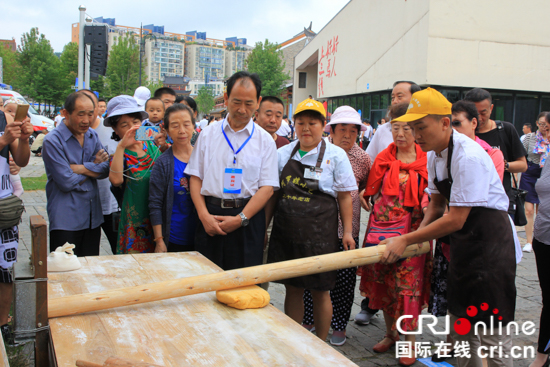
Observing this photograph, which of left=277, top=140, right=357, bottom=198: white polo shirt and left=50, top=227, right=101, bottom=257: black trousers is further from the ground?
left=277, top=140, right=357, bottom=198: white polo shirt

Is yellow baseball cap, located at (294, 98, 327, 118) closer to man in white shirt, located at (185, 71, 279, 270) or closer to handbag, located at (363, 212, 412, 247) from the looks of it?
man in white shirt, located at (185, 71, 279, 270)

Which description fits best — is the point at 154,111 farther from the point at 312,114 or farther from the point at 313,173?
the point at 313,173

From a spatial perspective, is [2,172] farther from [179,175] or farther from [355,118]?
[355,118]

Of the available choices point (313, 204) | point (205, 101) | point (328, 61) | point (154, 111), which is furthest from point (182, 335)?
point (205, 101)

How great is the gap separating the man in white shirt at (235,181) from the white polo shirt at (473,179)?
47.5 inches

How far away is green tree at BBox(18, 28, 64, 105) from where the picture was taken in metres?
37.8

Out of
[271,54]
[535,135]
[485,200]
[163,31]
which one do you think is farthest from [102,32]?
[163,31]

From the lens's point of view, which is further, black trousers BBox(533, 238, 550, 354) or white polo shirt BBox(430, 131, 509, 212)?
black trousers BBox(533, 238, 550, 354)

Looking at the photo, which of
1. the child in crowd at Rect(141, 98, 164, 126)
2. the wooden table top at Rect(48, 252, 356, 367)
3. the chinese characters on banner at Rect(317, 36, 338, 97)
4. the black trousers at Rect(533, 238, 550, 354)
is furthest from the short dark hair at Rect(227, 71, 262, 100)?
the chinese characters on banner at Rect(317, 36, 338, 97)

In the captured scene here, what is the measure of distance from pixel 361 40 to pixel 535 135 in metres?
13.1

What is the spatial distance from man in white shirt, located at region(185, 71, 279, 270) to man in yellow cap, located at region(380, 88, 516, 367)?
3.52ft

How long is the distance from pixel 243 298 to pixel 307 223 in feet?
3.83

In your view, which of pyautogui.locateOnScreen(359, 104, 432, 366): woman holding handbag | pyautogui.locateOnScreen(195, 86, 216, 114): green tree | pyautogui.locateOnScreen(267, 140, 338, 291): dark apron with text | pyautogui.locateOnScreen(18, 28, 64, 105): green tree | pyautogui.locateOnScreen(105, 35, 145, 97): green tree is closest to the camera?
pyautogui.locateOnScreen(267, 140, 338, 291): dark apron with text

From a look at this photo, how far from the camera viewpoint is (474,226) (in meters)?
2.42
